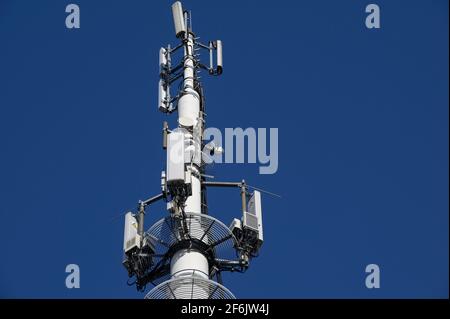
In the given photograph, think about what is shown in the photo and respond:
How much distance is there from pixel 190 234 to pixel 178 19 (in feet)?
39.8

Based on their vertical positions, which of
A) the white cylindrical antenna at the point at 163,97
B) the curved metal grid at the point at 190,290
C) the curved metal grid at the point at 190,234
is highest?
the white cylindrical antenna at the point at 163,97

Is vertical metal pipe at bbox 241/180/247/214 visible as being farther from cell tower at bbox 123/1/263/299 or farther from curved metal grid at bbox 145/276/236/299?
curved metal grid at bbox 145/276/236/299

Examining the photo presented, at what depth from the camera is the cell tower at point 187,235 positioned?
2847 cm

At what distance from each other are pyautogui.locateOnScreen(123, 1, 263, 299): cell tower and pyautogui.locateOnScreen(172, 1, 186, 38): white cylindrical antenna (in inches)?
242

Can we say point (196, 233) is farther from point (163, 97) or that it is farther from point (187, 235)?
point (163, 97)

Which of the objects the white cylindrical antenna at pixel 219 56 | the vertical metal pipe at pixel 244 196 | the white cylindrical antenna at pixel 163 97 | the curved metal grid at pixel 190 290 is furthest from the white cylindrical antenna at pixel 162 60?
the curved metal grid at pixel 190 290

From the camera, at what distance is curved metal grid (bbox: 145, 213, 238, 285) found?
30328mm

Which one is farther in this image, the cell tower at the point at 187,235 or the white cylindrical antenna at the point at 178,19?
the white cylindrical antenna at the point at 178,19

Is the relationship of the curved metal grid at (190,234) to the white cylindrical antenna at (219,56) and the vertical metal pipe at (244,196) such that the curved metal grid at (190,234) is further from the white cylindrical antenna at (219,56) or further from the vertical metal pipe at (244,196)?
the white cylindrical antenna at (219,56)

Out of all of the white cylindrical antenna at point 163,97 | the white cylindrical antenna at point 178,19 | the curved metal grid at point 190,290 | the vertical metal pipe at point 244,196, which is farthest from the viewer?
the white cylindrical antenna at point 178,19

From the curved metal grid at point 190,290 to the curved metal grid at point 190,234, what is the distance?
7.15 ft

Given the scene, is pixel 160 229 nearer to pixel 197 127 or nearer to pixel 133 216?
pixel 133 216

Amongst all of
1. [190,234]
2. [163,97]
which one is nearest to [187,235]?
[190,234]

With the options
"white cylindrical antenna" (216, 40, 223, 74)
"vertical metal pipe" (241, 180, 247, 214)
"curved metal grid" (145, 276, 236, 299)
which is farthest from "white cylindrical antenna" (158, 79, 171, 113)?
"curved metal grid" (145, 276, 236, 299)
